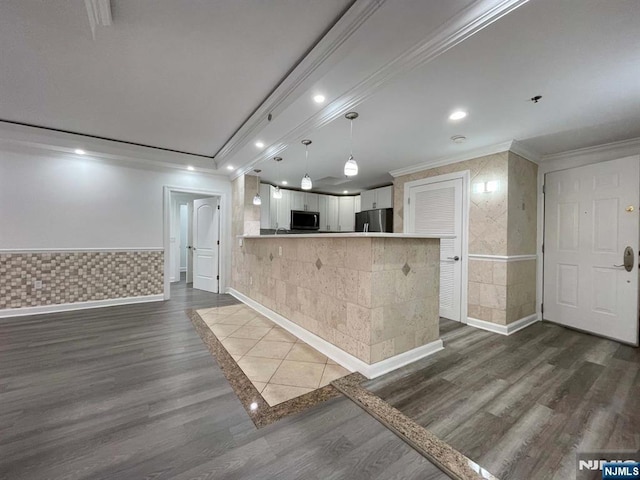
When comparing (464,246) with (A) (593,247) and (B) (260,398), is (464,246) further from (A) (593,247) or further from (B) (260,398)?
(B) (260,398)

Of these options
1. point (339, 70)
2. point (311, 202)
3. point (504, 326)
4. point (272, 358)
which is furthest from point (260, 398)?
point (311, 202)

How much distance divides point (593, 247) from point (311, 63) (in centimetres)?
403

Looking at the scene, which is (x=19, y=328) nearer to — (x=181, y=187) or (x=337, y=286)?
(x=181, y=187)

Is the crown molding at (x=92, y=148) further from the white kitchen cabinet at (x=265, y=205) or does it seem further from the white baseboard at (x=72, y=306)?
the white baseboard at (x=72, y=306)

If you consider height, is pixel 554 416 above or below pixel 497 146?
below

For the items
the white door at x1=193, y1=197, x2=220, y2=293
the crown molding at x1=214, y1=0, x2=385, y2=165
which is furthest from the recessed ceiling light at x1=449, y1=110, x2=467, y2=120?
the white door at x1=193, y1=197, x2=220, y2=293

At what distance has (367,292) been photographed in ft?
7.23

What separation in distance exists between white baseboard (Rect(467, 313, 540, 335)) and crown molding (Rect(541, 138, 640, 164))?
2.23 meters

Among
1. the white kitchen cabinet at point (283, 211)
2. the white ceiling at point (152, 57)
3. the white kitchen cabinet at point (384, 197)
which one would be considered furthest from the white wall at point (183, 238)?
the white kitchen cabinet at point (384, 197)

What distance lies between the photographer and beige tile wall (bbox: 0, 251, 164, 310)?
146 inches

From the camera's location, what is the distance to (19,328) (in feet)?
10.6

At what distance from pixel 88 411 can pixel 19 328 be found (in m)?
2.64

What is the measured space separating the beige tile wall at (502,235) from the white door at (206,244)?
14.9ft

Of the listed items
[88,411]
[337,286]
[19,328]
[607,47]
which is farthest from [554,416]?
[19,328]
